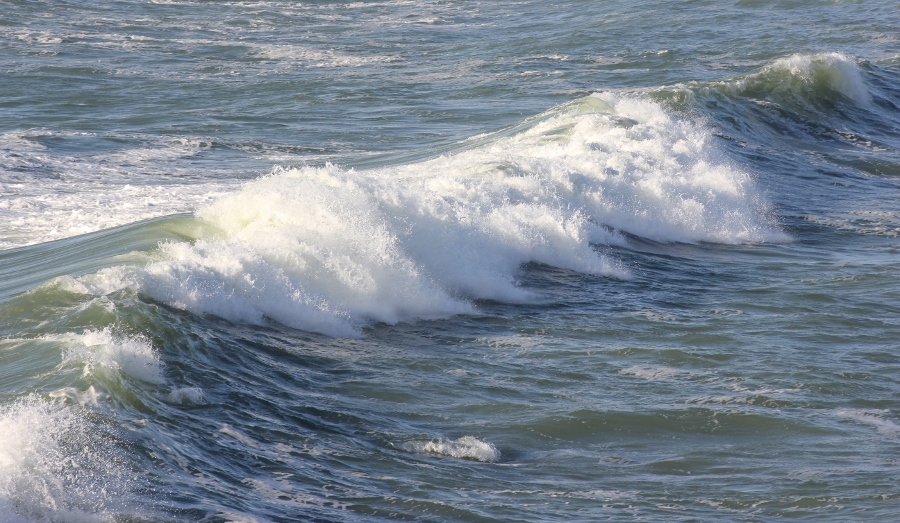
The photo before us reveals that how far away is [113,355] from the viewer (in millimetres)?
6875

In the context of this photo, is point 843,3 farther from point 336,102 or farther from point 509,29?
point 336,102

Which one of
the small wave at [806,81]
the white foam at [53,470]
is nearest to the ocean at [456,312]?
the white foam at [53,470]

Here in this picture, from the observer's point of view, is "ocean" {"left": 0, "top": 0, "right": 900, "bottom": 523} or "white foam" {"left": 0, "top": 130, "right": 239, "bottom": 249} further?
"white foam" {"left": 0, "top": 130, "right": 239, "bottom": 249}

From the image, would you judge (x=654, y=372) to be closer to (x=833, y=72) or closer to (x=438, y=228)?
(x=438, y=228)

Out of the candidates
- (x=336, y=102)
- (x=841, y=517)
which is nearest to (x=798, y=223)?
(x=841, y=517)

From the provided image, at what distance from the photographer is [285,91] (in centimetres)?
2422

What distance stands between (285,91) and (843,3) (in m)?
19.7

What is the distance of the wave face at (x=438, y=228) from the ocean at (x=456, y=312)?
0.03 m

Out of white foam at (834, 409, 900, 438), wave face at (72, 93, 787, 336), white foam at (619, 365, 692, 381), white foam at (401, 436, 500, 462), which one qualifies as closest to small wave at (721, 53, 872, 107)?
wave face at (72, 93, 787, 336)

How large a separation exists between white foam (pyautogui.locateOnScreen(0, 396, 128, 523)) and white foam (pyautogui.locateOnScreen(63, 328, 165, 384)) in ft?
2.59

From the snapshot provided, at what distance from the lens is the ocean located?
6191 millimetres

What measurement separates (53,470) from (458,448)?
2.51 meters

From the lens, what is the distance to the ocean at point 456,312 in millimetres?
6191

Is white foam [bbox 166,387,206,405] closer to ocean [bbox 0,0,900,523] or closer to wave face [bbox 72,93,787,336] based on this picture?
ocean [bbox 0,0,900,523]
